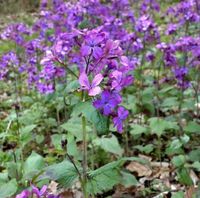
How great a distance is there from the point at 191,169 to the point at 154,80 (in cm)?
112

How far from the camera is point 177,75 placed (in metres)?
3.67

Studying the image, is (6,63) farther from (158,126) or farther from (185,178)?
(185,178)

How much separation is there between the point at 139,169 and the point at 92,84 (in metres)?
1.66

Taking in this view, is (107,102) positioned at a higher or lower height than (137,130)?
higher

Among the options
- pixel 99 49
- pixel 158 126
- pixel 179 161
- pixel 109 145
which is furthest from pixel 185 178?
pixel 99 49

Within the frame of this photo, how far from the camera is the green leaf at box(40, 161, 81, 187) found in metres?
2.01

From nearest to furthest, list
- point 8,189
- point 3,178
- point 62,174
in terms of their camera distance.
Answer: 1. point 62,174
2. point 8,189
3. point 3,178

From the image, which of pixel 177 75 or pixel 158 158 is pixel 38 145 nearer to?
pixel 158 158

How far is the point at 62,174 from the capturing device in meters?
2.04

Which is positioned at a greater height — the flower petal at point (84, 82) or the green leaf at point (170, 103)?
the flower petal at point (84, 82)

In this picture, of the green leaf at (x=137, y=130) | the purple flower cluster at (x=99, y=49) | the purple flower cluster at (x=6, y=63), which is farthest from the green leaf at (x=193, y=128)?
the purple flower cluster at (x=6, y=63)

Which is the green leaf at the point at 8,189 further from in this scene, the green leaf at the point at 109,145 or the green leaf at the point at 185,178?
the green leaf at the point at 185,178

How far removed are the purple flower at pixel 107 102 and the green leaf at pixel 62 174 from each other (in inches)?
15.0

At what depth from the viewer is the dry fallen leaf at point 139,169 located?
3.29 meters
